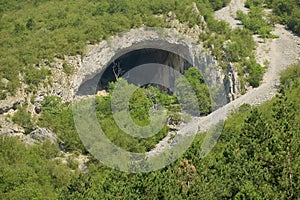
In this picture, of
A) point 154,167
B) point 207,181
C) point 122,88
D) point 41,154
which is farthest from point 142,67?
point 207,181

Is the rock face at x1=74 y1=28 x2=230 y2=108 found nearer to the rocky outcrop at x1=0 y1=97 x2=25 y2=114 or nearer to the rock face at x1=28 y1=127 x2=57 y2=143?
the rocky outcrop at x1=0 y1=97 x2=25 y2=114

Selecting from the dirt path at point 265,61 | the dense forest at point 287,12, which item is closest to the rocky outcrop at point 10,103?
the dirt path at point 265,61

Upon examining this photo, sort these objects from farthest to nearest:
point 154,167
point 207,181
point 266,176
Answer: point 154,167 < point 207,181 < point 266,176

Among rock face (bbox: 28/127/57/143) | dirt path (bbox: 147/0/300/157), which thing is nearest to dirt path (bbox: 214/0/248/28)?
dirt path (bbox: 147/0/300/157)

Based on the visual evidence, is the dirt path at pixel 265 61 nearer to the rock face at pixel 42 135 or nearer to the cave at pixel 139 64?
the cave at pixel 139 64

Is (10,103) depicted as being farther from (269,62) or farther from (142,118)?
(269,62)

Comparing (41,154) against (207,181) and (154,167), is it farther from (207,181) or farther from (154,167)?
(207,181)
